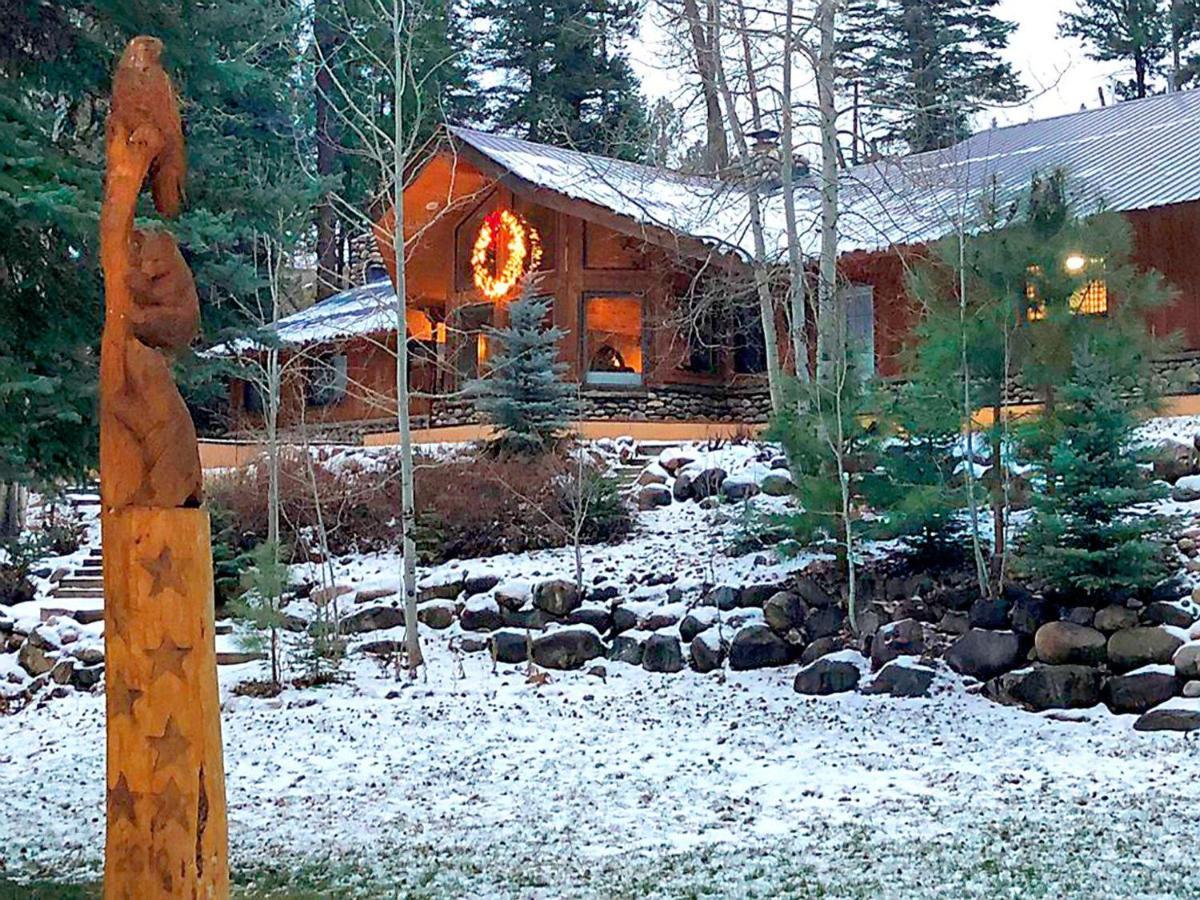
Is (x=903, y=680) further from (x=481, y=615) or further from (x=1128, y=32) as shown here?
(x=1128, y=32)

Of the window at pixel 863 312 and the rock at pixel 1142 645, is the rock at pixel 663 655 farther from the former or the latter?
the window at pixel 863 312

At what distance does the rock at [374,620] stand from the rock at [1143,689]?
25.3 ft

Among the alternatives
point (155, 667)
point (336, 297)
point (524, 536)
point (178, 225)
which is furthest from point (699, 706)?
point (336, 297)

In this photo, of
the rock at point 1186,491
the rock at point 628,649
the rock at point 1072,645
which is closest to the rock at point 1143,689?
the rock at point 1072,645

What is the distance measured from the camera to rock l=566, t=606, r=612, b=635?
1291 cm

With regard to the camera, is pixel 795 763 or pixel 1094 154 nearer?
pixel 795 763

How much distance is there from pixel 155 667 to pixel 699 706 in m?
8.01

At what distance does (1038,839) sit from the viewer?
649 cm

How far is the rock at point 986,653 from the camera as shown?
10.1 metres

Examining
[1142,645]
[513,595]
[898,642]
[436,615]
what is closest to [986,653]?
[898,642]

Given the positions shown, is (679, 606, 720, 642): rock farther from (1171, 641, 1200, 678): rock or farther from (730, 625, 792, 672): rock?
(1171, 641, 1200, 678): rock

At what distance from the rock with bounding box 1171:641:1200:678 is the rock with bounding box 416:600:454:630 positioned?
770 cm

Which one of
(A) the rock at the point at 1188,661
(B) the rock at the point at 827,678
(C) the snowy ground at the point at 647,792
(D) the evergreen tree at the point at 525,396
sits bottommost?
(C) the snowy ground at the point at 647,792

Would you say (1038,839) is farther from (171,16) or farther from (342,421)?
(342,421)
